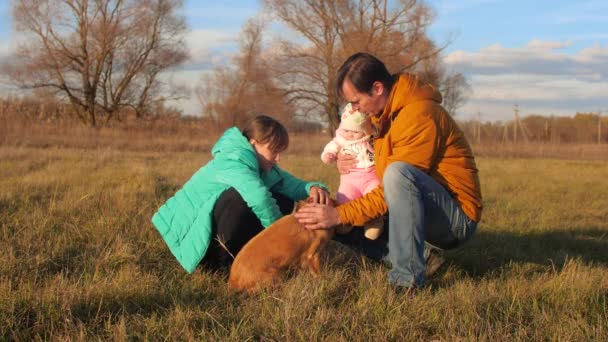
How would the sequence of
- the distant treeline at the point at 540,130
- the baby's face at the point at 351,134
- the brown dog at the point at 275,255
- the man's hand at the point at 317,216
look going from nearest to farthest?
the brown dog at the point at 275,255
the man's hand at the point at 317,216
the baby's face at the point at 351,134
the distant treeline at the point at 540,130

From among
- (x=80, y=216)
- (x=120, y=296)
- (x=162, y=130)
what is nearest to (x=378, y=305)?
(x=120, y=296)

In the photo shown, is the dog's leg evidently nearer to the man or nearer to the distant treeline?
the man

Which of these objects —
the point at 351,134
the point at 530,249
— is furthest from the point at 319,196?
the point at 530,249

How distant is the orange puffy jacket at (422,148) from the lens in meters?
3.19

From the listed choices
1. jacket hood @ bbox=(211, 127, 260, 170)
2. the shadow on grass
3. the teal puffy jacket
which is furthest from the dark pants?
the shadow on grass

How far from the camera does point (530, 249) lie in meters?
4.87

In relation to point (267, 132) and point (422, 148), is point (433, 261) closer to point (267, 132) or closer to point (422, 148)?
point (422, 148)

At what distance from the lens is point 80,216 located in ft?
15.4

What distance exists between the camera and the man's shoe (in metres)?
3.67

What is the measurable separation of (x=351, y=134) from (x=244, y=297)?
172 cm

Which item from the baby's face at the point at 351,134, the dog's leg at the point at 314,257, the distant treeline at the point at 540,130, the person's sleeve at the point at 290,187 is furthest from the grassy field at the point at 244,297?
the distant treeline at the point at 540,130

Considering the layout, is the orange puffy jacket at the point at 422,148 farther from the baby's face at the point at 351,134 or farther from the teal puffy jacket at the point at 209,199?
the baby's face at the point at 351,134

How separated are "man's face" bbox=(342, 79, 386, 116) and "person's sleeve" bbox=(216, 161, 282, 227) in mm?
808

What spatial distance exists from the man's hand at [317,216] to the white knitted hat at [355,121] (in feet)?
3.38
